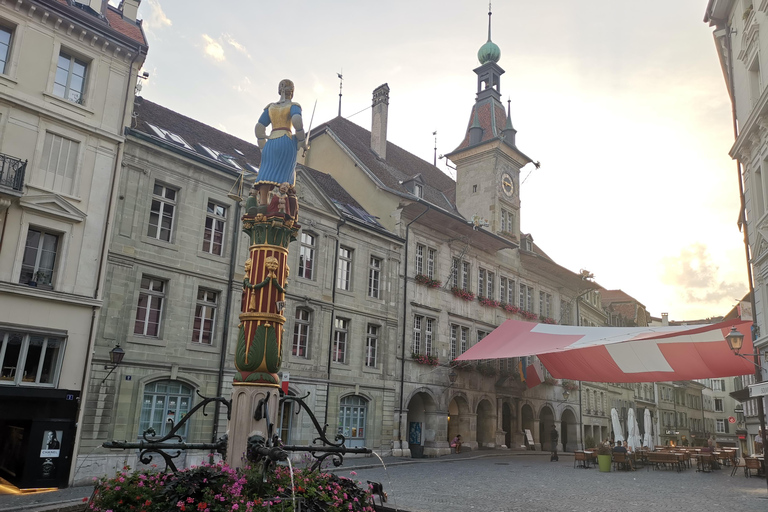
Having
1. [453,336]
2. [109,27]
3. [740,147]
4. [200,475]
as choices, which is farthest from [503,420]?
[200,475]

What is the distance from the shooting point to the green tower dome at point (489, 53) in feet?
119

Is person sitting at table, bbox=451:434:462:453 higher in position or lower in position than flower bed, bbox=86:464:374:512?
lower

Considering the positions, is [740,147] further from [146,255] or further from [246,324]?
[146,255]

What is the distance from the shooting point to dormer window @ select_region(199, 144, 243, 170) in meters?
20.8

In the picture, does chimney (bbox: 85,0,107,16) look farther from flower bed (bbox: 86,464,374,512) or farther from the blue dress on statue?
flower bed (bbox: 86,464,374,512)

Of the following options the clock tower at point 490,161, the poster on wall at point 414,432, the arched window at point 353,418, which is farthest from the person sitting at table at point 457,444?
the clock tower at point 490,161

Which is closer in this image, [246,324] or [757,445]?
[246,324]

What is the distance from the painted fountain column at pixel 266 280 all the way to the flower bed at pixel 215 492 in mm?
840

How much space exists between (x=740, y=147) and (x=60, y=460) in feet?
64.5

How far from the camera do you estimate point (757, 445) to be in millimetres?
26281

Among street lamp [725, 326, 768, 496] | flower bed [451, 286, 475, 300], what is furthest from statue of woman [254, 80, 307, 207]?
flower bed [451, 286, 475, 300]

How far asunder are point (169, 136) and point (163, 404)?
27.1 ft

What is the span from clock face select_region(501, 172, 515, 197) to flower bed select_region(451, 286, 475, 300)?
677cm

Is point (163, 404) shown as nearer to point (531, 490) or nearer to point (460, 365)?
point (531, 490)
